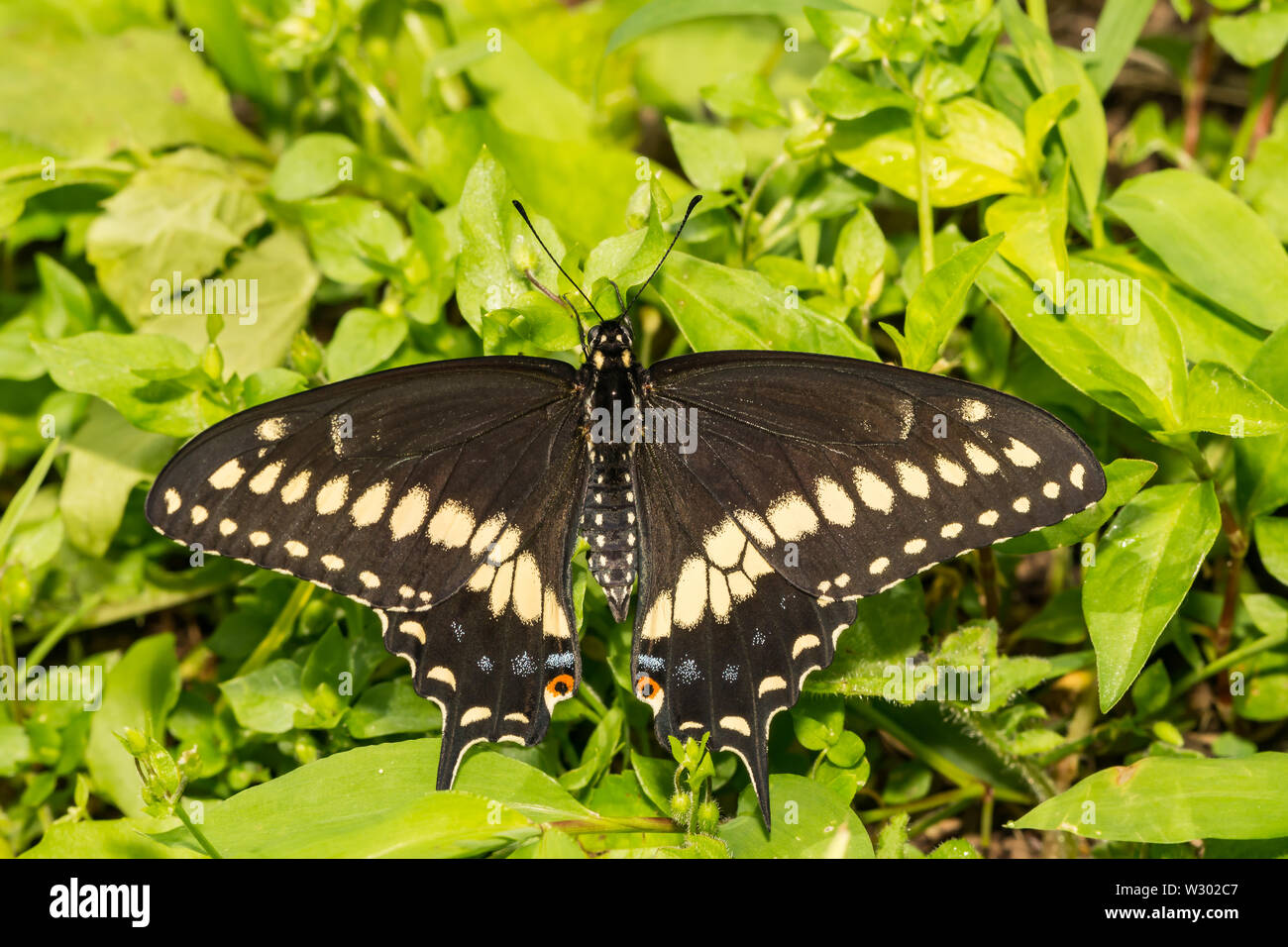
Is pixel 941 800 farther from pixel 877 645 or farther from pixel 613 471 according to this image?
pixel 613 471

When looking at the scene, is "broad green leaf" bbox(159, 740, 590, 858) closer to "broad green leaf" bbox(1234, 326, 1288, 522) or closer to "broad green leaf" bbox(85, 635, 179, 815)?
"broad green leaf" bbox(85, 635, 179, 815)

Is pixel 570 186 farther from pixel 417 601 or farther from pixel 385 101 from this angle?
pixel 417 601

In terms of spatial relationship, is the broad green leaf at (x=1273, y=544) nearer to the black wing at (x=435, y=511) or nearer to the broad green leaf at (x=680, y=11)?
the black wing at (x=435, y=511)

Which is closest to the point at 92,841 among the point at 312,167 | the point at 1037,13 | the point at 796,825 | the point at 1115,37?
the point at 796,825

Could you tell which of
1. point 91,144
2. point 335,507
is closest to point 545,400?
point 335,507

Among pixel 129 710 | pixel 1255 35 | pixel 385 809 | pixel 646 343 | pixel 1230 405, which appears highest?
pixel 1255 35

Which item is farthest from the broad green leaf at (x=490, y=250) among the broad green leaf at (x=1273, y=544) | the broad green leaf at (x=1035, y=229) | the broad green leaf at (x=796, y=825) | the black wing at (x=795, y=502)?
the broad green leaf at (x=1273, y=544)

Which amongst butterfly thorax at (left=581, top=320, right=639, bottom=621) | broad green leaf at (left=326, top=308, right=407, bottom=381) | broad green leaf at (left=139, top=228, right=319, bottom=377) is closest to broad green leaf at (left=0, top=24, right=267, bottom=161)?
broad green leaf at (left=139, top=228, right=319, bottom=377)
